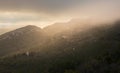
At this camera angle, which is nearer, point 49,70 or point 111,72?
point 111,72

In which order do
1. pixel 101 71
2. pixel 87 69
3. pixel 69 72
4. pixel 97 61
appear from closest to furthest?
pixel 69 72 < pixel 101 71 < pixel 87 69 < pixel 97 61

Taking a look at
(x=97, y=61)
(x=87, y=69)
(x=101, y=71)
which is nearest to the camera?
(x=101, y=71)

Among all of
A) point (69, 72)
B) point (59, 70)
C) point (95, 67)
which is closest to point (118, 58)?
point (95, 67)

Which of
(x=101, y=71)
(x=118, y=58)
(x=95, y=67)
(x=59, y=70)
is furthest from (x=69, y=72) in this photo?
(x=118, y=58)

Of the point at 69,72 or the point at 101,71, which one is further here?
the point at 101,71

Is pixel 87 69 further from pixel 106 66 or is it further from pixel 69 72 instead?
pixel 69 72

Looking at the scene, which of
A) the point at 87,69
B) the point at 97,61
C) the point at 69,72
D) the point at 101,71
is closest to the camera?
the point at 69,72

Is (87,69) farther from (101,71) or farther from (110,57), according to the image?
(110,57)

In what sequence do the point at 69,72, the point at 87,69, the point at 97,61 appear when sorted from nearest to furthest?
the point at 69,72 → the point at 87,69 → the point at 97,61

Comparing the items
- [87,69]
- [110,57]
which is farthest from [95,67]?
[110,57]
